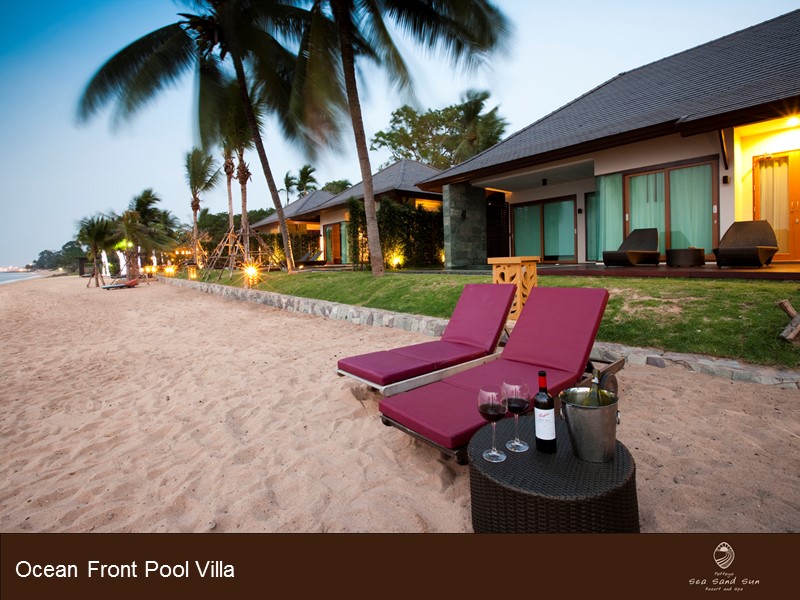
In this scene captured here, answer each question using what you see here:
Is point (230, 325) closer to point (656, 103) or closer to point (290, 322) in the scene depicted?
point (290, 322)

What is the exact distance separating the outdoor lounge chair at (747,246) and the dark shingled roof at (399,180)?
1070 centimetres

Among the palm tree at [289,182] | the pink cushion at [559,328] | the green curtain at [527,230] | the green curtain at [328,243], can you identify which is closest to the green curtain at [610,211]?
the green curtain at [527,230]

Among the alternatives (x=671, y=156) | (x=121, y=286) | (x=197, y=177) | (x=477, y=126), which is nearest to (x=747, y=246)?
(x=671, y=156)

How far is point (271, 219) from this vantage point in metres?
26.7

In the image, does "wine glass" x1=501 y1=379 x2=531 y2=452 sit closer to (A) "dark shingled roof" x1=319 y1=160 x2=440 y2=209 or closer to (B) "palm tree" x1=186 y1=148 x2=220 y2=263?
(A) "dark shingled roof" x1=319 y1=160 x2=440 y2=209

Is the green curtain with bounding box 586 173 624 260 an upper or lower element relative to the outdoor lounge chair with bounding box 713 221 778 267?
upper

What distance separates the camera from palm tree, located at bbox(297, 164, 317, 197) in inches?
1514

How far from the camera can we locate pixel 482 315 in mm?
4367

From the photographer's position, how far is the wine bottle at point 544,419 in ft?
5.99

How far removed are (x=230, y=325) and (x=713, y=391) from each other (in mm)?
7988

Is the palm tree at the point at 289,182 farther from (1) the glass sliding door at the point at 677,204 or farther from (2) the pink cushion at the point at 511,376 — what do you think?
(2) the pink cushion at the point at 511,376

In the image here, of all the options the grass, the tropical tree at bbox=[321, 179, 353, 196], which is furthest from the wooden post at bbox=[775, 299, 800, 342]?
the tropical tree at bbox=[321, 179, 353, 196]

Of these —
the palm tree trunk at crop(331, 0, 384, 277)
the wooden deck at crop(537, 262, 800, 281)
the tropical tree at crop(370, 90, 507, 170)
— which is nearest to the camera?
the wooden deck at crop(537, 262, 800, 281)
